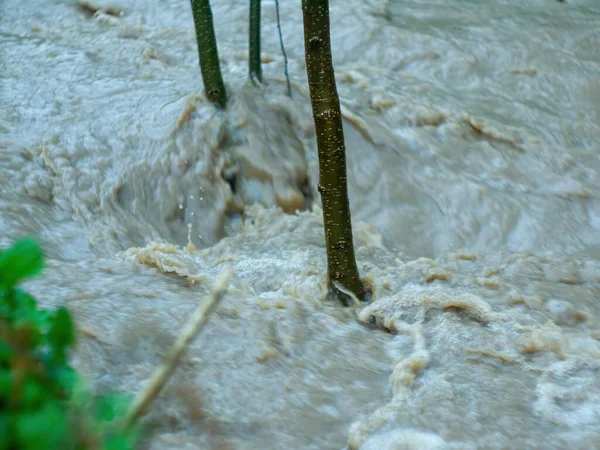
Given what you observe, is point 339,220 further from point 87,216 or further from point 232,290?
point 87,216

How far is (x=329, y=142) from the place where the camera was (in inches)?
101

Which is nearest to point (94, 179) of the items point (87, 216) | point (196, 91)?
point (87, 216)

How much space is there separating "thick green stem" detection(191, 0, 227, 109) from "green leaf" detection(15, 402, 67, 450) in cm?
384

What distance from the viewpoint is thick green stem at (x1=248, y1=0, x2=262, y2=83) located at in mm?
4380

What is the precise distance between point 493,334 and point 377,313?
1.63 ft

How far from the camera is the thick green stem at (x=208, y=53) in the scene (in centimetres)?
413

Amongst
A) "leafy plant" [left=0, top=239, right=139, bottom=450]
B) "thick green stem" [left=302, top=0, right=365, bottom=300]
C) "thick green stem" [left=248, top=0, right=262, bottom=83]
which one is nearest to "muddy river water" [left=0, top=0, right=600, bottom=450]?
"thick green stem" [left=248, top=0, right=262, bottom=83]

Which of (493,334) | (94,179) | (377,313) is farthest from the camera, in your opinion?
(94,179)

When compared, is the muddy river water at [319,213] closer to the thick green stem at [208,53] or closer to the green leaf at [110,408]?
the thick green stem at [208,53]

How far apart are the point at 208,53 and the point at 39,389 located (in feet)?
12.8

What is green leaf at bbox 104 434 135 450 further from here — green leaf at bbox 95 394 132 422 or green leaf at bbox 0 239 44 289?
green leaf at bbox 0 239 44 289

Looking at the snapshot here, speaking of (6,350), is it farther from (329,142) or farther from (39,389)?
(329,142)

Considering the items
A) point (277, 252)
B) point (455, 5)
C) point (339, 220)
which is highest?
point (455, 5)

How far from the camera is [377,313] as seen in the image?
115 inches
